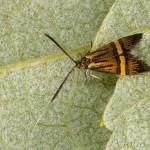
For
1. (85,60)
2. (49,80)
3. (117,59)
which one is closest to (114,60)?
(117,59)

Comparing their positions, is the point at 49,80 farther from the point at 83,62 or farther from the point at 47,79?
the point at 83,62

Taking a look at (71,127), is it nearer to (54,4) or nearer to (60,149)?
(60,149)

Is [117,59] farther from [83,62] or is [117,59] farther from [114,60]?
[83,62]

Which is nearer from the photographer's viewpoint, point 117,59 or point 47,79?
point 117,59

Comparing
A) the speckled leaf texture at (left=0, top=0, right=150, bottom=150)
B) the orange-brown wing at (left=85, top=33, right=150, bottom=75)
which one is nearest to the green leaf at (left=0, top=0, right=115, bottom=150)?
the speckled leaf texture at (left=0, top=0, right=150, bottom=150)

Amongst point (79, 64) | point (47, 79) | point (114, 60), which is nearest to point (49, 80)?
point (47, 79)

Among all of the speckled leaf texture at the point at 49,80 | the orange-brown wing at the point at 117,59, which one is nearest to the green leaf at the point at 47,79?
the speckled leaf texture at the point at 49,80

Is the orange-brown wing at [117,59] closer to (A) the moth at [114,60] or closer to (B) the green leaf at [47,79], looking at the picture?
(A) the moth at [114,60]

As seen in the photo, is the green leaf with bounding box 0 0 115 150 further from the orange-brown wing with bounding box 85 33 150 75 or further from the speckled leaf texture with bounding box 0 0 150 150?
the orange-brown wing with bounding box 85 33 150 75
